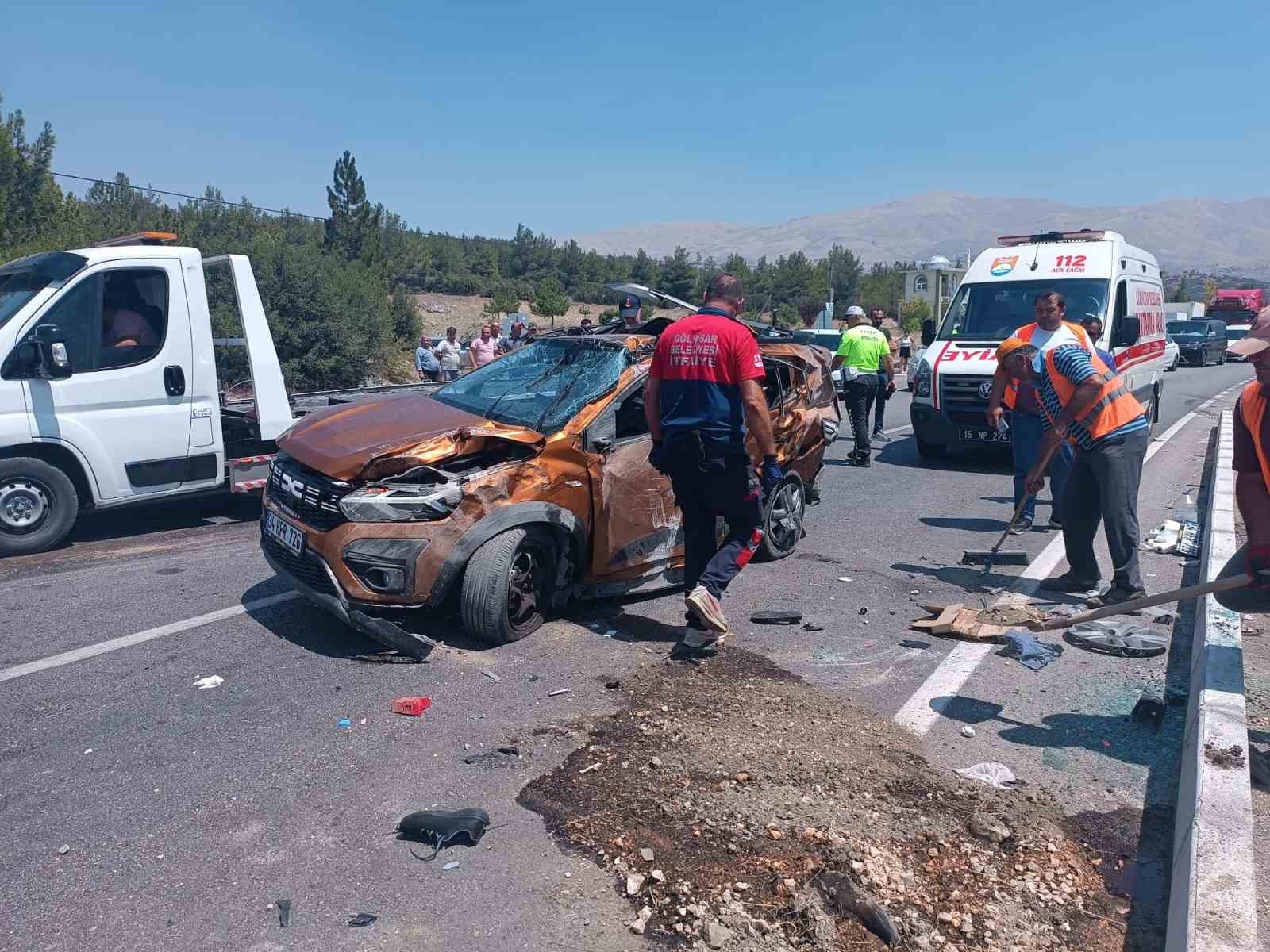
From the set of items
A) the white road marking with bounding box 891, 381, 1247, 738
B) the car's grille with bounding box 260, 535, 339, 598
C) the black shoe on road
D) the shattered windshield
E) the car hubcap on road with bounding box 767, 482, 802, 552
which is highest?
the shattered windshield

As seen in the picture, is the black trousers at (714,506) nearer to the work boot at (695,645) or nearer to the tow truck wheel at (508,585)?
the work boot at (695,645)

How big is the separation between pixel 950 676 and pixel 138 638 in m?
4.46

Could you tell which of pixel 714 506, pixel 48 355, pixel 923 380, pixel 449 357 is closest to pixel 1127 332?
pixel 923 380

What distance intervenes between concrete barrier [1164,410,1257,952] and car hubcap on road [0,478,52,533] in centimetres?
745

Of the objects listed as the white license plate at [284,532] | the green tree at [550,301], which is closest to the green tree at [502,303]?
the green tree at [550,301]

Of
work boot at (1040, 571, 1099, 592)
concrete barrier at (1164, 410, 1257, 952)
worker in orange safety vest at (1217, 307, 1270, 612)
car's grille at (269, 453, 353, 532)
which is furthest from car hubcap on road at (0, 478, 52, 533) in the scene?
worker in orange safety vest at (1217, 307, 1270, 612)

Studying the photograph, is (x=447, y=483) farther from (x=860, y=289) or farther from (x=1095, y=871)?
(x=860, y=289)

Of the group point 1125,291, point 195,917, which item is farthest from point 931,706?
point 1125,291

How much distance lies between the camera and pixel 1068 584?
657 cm

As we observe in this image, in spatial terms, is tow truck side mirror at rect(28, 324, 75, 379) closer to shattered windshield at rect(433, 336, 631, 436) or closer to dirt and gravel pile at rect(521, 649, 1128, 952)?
shattered windshield at rect(433, 336, 631, 436)

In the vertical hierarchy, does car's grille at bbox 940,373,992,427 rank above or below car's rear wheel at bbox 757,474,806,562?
above

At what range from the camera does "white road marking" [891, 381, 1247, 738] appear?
453 centimetres

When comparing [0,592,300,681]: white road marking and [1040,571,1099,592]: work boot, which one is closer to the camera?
[0,592,300,681]: white road marking

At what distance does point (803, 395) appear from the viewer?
7652 millimetres
